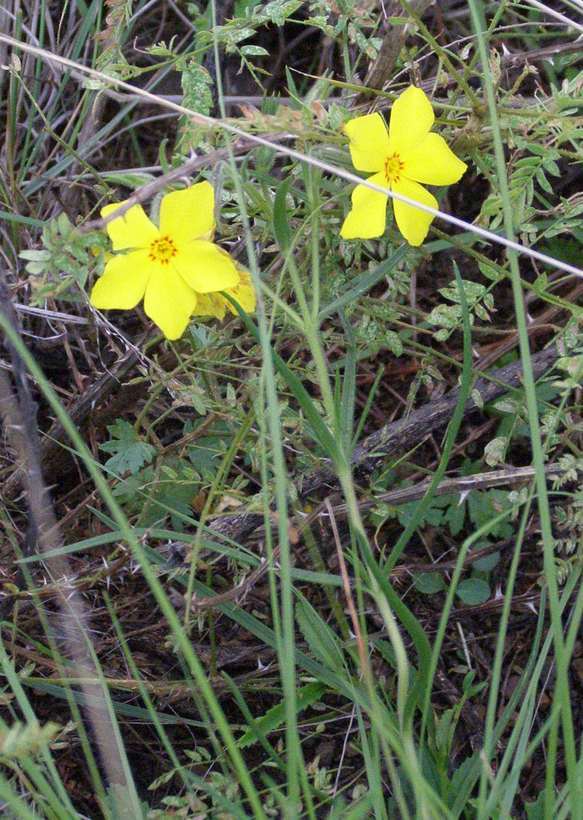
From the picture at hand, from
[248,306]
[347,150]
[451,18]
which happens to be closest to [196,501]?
[248,306]

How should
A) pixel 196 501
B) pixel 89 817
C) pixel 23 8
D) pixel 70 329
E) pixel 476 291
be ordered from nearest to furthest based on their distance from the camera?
pixel 476 291, pixel 89 817, pixel 196 501, pixel 70 329, pixel 23 8

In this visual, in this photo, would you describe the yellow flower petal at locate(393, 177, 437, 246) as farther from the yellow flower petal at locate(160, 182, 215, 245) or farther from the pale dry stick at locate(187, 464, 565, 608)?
the pale dry stick at locate(187, 464, 565, 608)

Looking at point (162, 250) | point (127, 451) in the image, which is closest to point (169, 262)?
point (162, 250)

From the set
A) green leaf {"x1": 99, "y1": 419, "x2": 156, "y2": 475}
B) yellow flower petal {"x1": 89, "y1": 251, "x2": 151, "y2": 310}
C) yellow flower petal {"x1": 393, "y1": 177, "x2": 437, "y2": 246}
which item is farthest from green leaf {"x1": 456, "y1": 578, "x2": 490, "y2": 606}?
yellow flower petal {"x1": 89, "y1": 251, "x2": 151, "y2": 310}

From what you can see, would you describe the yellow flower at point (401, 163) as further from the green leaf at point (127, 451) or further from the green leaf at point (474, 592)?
the green leaf at point (474, 592)

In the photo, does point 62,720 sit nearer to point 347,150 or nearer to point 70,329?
point 70,329

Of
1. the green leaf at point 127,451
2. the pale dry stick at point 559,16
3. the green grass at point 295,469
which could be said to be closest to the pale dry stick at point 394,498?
the green grass at point 295,469

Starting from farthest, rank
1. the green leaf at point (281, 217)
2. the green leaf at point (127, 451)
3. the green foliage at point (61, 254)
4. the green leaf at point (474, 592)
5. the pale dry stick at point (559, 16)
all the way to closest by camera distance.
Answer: the green leaf at point (474, 592), the green leaf at point (127, 451), the pale dry stick at point (559, 16), the green leaf at point (281, 217), the green foliage at point (61, 254)
